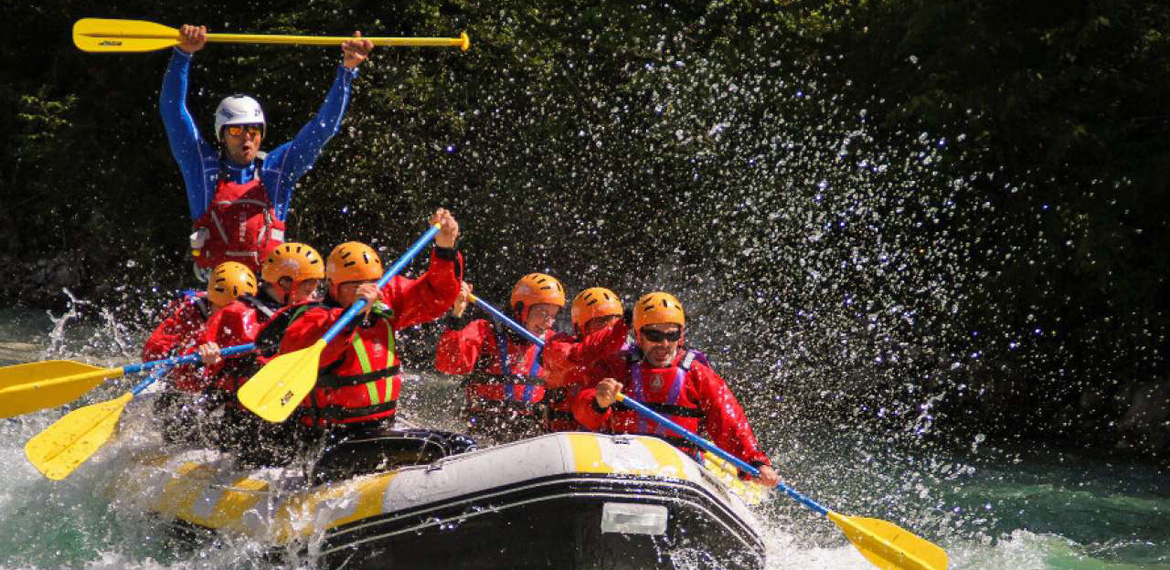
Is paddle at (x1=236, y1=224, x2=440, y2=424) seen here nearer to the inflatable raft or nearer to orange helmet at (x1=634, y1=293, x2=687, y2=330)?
the inflatable raft

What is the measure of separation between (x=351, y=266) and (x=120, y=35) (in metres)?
2.53

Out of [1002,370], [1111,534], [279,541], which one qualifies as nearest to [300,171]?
[279,541]

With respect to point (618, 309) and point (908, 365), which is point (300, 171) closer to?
point (618, 309)

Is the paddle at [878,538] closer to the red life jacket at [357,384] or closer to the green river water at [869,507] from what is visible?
the green river water at [869,507]

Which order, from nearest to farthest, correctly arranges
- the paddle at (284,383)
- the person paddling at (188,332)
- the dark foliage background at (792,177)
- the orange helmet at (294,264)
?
the paddle at (284,383)
the orange helmet at (294,264)
the person paddling at (188,332)
the dark foliage background at (792,177)

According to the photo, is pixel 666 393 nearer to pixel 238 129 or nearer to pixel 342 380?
pixel 342 380

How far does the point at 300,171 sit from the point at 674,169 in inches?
215

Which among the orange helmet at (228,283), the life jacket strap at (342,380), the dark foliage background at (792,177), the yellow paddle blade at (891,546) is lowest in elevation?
the yellow paddle blade at (891,546)

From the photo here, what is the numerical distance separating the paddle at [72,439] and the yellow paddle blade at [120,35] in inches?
74.5

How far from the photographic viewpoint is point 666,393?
5559 mm

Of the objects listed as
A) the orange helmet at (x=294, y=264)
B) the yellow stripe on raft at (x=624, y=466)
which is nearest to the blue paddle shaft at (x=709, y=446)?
the yellow stripe on raft at (x=624, y=466)

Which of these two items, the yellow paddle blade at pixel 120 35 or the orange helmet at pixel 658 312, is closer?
the orange helmet at pixel 658 312

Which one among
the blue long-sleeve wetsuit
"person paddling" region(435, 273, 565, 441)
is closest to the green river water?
the blue long-sleeve wetsuit

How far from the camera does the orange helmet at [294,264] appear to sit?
5.86m
